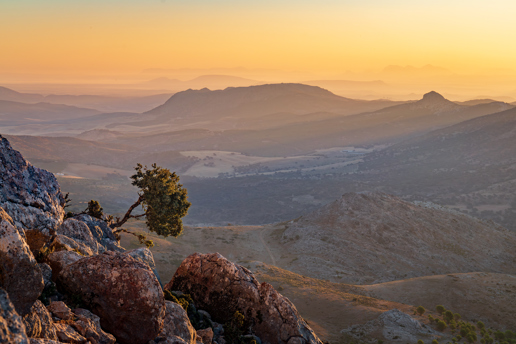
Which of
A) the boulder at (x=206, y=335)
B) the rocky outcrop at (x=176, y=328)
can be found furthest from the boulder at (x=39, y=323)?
the boulder at (x=206, y=335)

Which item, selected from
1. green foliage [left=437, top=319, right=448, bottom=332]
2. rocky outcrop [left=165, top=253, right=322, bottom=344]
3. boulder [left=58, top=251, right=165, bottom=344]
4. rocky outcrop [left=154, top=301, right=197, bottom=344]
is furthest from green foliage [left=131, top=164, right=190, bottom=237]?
green foliage [left=437, top=319, right=448, bottom=332]

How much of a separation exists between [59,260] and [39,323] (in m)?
5.76

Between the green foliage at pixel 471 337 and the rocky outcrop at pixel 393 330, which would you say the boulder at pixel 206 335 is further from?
the green foliage at pixel 471 337

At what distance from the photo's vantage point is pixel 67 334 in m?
12.2

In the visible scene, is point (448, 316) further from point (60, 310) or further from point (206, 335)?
point (60, 310)

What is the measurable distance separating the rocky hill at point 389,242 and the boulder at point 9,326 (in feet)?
160

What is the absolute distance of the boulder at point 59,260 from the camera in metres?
16.0

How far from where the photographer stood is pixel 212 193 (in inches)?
5974

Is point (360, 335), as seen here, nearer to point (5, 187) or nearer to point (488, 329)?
point (488, 329)

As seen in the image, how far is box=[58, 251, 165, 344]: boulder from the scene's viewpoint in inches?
579

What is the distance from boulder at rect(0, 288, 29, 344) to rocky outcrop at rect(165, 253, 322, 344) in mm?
13859

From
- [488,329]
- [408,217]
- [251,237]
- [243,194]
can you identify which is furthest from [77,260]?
[243,194]

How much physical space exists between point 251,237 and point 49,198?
51745 mm

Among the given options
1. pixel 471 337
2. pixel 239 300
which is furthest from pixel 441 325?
pixel 239 300
